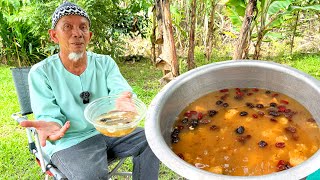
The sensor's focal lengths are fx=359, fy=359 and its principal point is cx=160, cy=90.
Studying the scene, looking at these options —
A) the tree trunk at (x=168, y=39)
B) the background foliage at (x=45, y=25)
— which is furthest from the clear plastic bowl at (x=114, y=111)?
the background foliage at (x=45, y=25)

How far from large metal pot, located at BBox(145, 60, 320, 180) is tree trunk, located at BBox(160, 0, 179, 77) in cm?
174

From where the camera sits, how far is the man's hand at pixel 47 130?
6.17ft

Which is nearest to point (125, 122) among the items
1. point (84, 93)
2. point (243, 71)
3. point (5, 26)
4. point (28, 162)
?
point (84, 93)

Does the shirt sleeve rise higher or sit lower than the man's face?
lower

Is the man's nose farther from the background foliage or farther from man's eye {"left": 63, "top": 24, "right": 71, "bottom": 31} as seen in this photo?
the background foliage

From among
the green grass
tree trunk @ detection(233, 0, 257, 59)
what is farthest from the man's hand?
tree trunk @ detection(233, 0, 257, 59)

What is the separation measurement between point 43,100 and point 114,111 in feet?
1.42

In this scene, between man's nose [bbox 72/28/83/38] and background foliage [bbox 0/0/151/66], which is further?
background foliage [bbox 0/0/151/66]

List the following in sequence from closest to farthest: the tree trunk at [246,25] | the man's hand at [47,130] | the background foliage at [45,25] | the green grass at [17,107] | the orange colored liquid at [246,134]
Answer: the orange colored liquid at [246,134] < the man's hand at [47,130] < the tree trunk at [246,25] < the green grass at [17,107] < the background foliage at [45,25]

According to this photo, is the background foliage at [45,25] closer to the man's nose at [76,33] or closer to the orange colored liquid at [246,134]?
the man's nose at [76,33]

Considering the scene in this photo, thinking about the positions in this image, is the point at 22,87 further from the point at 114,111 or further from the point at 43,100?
the point at 114,111

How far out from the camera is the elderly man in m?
2.14

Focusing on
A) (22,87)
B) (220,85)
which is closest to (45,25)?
(22,87)

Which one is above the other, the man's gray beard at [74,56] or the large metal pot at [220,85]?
the man's gray beard at [74,56]
